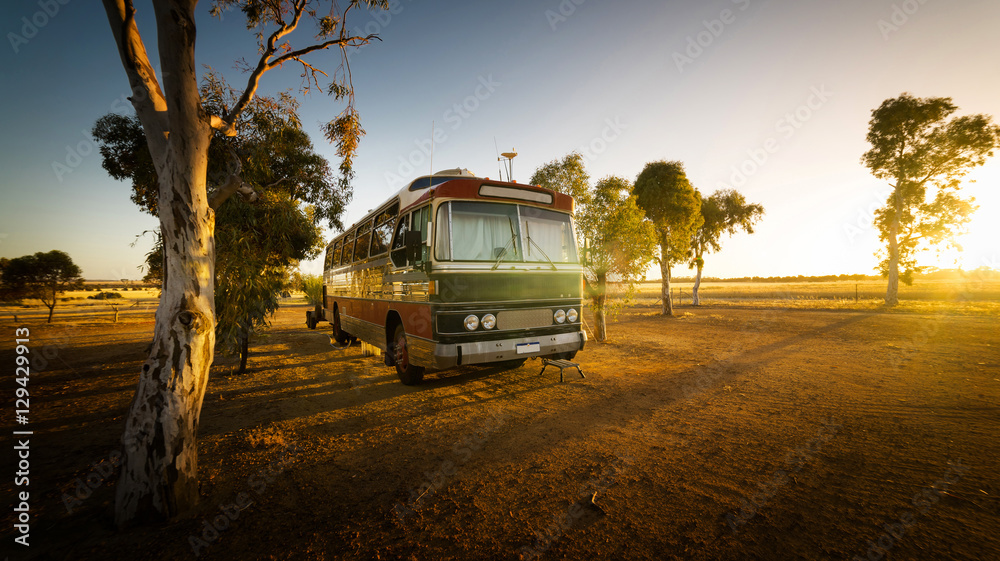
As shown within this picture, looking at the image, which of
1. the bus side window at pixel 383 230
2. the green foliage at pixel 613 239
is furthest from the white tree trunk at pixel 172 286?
the green foliage at pixel 613 239

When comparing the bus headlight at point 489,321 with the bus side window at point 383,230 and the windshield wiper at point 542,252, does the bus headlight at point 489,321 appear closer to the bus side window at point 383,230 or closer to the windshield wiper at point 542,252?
the windshield wiper at point 542,252

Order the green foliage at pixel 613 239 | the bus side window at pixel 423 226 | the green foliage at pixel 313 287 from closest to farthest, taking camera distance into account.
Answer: the bus side window at pixel 423 226 → the green foliage at pixel 613 239 → the green foliage at pixel 313 287

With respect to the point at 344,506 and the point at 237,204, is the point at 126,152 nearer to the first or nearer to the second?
the point at 237,204

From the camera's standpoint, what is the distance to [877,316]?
57.7 ft

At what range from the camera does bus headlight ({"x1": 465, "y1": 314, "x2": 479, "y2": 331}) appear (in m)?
5.85

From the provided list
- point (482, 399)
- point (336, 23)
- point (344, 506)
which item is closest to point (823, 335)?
point (482, 399)

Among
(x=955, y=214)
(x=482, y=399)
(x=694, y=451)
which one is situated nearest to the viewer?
(x=694, y=451)

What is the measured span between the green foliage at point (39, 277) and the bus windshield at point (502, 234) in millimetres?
30961

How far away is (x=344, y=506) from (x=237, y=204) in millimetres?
8238

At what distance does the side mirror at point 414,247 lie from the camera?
5.75 meters

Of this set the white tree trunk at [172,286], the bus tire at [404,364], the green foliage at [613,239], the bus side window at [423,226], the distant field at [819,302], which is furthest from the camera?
the distant field at [819,302]

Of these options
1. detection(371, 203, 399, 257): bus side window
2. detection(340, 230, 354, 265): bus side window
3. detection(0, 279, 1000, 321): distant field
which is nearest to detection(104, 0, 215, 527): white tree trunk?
detection(371, 203, 399, 257): bus side window

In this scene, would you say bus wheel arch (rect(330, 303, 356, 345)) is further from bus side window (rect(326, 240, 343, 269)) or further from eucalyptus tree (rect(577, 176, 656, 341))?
eucalyptus tree (rect(577, 176, 656, 341))

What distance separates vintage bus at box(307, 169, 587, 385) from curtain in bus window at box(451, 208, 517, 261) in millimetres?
18
